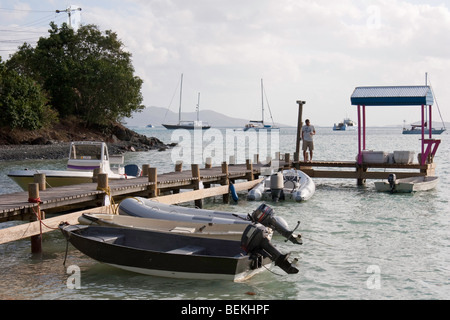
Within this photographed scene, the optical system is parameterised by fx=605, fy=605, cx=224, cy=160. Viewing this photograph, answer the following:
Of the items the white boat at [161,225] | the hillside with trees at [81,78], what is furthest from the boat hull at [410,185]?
the hillside with trees at [81,78]

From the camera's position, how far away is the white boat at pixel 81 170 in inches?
718

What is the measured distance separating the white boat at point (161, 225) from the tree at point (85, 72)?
47.5 meters

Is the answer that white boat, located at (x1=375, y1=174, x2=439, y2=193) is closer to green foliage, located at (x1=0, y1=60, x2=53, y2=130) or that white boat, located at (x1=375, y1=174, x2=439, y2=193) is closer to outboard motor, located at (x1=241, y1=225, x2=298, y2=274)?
outboard motor, located at (x1=241, y1=225, x2=298, y2=274)

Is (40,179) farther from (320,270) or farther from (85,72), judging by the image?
(85,72)

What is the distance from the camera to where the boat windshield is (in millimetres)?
20141

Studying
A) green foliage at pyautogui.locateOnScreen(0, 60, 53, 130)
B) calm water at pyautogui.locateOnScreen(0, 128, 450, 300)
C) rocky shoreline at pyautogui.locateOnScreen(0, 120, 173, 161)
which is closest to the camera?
calm water at pyautogui.locateOnScreen(0, 128, 450, 300)

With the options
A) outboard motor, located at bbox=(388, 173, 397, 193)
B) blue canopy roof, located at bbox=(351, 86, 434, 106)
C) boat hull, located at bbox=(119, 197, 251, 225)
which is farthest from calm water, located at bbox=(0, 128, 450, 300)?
blue canopy roof, located at bbox=(351, 86, 434, 106)

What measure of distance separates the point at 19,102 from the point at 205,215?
39.6 metres

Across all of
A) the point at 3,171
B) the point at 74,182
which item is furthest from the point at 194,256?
the point at 3,171

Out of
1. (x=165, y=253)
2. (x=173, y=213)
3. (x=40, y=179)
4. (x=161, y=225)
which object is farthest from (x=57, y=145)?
(x=165, y=253)

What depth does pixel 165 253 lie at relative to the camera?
34.9ft

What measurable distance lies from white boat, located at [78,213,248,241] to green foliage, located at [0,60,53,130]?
128 feet
